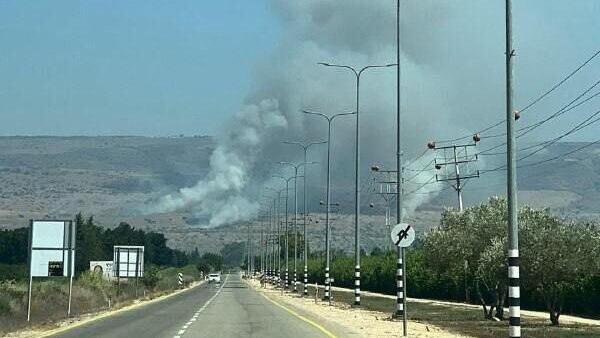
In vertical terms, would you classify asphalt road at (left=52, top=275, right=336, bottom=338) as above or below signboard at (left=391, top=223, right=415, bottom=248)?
below

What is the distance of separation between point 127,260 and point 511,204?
2189 inches

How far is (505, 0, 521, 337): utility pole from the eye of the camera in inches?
811

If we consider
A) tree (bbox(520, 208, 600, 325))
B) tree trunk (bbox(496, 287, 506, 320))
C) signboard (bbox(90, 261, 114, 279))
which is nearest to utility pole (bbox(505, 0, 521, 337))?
tree (bbox(520, 208, 600, 325))

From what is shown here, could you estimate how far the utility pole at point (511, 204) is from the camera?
20609mm

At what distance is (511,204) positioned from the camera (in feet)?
69.3

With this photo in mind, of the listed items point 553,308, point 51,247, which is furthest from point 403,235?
point 51,247

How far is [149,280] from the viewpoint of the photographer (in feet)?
316

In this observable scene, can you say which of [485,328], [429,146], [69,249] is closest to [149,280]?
[429,146]

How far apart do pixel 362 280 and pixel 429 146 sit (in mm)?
35722

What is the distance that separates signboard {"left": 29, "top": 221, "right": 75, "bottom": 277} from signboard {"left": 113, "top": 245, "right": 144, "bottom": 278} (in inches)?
1307

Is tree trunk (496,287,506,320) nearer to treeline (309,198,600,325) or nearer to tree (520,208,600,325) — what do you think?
treeline (309,198,600,325)

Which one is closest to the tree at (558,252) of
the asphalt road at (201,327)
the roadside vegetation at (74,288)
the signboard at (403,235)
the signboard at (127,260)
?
the signboard at (403,235)

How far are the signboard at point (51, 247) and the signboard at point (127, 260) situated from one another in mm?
33199

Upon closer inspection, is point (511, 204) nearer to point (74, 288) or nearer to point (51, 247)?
point (51, 247)
